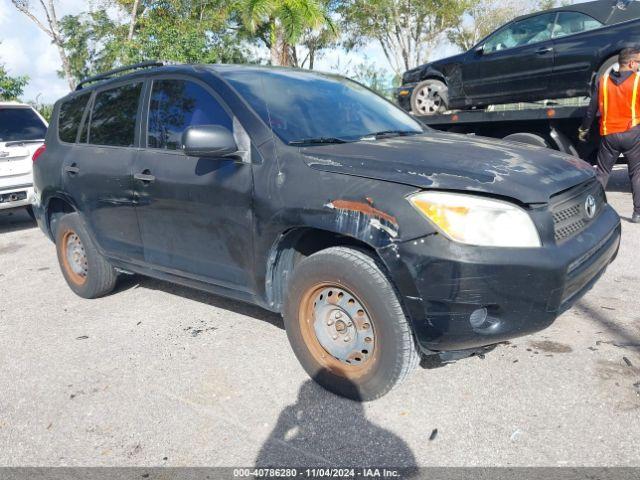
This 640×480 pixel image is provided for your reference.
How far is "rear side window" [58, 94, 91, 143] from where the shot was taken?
15.3ft

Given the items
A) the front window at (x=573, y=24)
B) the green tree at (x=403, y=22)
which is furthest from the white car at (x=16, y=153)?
the green tree at (x=403, y=22)

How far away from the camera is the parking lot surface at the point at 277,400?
2510mm

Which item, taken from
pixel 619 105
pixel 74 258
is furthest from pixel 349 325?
pixel 619 105

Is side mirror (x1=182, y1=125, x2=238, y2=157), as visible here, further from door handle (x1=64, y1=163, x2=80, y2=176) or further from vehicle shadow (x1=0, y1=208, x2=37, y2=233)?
vehicle shadow (x1=0, y1=208, x2=37, y2=233)

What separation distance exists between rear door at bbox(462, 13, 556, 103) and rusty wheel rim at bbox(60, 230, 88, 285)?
626cm

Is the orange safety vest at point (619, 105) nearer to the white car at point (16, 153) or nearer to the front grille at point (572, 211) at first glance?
the front grille at point (572, 211)

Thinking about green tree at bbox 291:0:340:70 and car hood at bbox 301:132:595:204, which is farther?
green tree at bbox 291:0:340:70

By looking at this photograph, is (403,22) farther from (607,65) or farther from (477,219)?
(477,219)

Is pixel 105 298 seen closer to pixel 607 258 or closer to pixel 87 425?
pixel 87 425

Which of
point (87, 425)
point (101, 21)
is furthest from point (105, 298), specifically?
point (101, 21)

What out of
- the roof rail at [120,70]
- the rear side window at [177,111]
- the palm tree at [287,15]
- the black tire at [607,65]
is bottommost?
the rear side window at [177,111]

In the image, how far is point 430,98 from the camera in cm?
915

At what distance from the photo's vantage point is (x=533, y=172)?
2.76 meters

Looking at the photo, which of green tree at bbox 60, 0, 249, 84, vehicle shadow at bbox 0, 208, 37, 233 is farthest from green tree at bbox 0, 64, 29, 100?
vehicle shadow at bbox 0, 208, 37, 233
